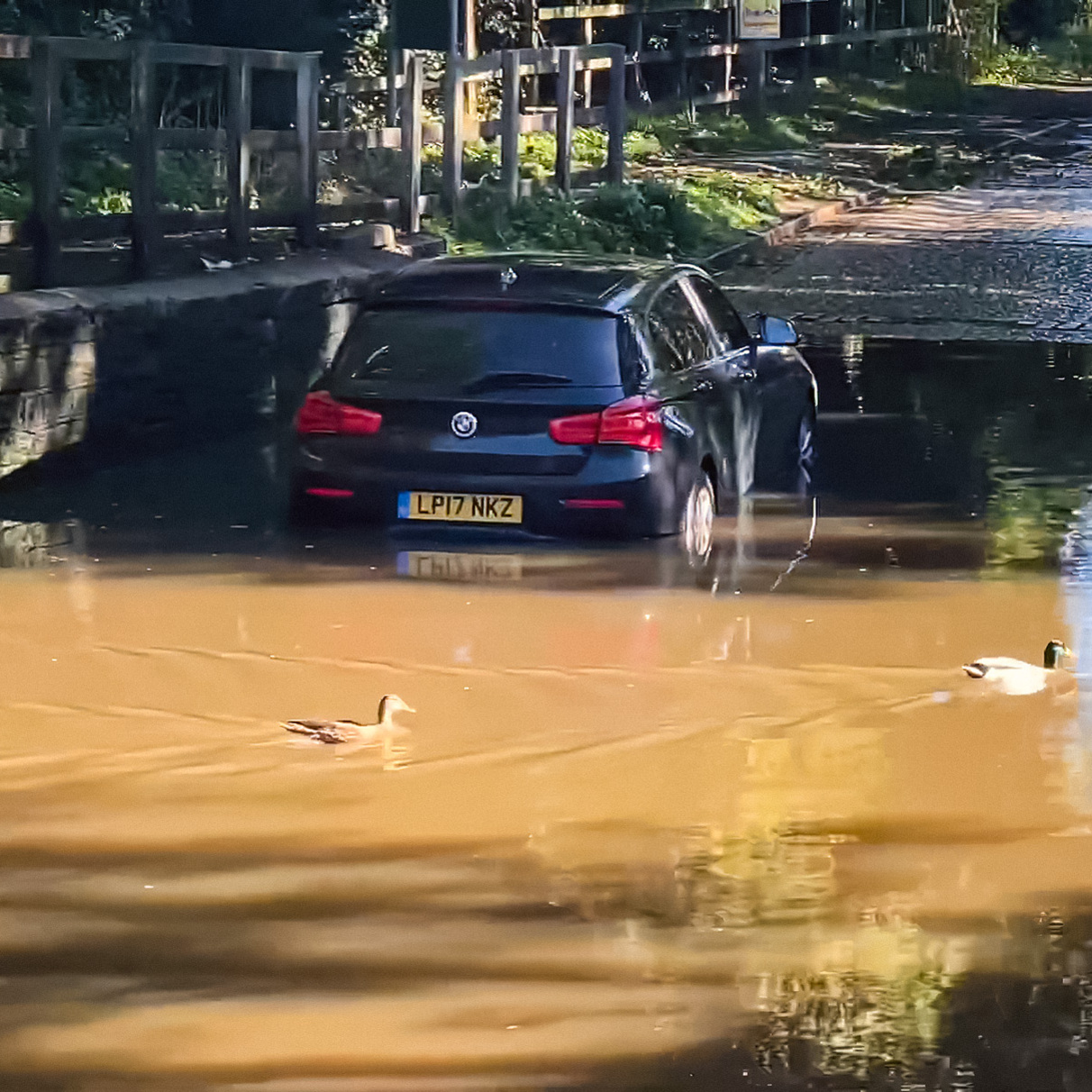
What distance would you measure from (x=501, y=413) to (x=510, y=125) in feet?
40.2

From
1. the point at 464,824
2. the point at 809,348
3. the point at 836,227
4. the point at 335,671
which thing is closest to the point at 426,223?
the point at 809,348

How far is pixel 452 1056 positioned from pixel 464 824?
Result: 1.77 meters

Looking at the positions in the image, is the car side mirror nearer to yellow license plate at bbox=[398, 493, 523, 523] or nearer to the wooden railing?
yellow license plate at bbox=[398, 493, 523, 523]

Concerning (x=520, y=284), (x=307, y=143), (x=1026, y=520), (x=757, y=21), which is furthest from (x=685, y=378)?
(x=757, y=21)

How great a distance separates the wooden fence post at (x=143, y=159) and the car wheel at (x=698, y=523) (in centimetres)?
470

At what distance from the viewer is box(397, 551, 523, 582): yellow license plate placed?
1052 cm

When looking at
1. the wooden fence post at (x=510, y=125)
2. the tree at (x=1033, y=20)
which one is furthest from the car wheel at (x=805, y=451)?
the tree at (x=1033, y=20)

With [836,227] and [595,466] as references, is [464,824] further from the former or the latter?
[836,227]

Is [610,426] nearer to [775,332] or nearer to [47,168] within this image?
[775,332]

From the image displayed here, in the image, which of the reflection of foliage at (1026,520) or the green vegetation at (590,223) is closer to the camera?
the reflection of foliage at (1026,520)

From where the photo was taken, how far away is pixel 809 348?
1909 cm

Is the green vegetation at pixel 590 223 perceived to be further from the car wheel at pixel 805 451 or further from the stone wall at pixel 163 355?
the car wheel at pixel 805 451

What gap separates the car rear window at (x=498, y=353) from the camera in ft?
34.7

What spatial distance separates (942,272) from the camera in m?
23.8
